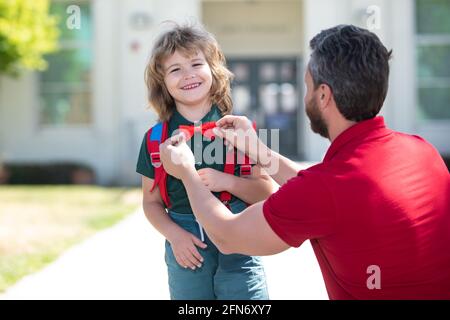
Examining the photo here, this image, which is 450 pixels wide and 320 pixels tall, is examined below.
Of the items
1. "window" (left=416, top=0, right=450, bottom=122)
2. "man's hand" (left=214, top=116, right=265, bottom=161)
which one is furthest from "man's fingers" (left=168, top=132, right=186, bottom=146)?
"window" (left=416, top=0, right=450, bottom=122)

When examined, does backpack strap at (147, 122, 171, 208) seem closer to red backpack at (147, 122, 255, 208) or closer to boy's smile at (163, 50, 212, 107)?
red backpack at (147, 122, 255, 208)

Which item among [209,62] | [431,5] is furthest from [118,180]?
[209,62]

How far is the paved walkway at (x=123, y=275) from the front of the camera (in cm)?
457

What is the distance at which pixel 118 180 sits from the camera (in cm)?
1366

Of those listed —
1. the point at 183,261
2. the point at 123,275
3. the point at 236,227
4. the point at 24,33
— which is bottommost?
the point at 123,275

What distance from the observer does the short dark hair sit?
1.86 metres

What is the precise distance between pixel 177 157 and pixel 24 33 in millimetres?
11348

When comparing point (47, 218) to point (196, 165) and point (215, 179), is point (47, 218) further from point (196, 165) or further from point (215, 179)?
point (215, 179)

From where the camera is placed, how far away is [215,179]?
2316 mm

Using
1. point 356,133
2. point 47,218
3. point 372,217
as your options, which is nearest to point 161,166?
point 356,133

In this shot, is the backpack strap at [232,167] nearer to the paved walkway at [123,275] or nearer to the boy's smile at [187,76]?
the boy's smile at [187,76]

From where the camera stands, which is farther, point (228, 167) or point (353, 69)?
point (228, 167)

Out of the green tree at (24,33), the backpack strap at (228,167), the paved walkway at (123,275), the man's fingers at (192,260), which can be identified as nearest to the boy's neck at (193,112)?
the backpack strap at (228,167)
